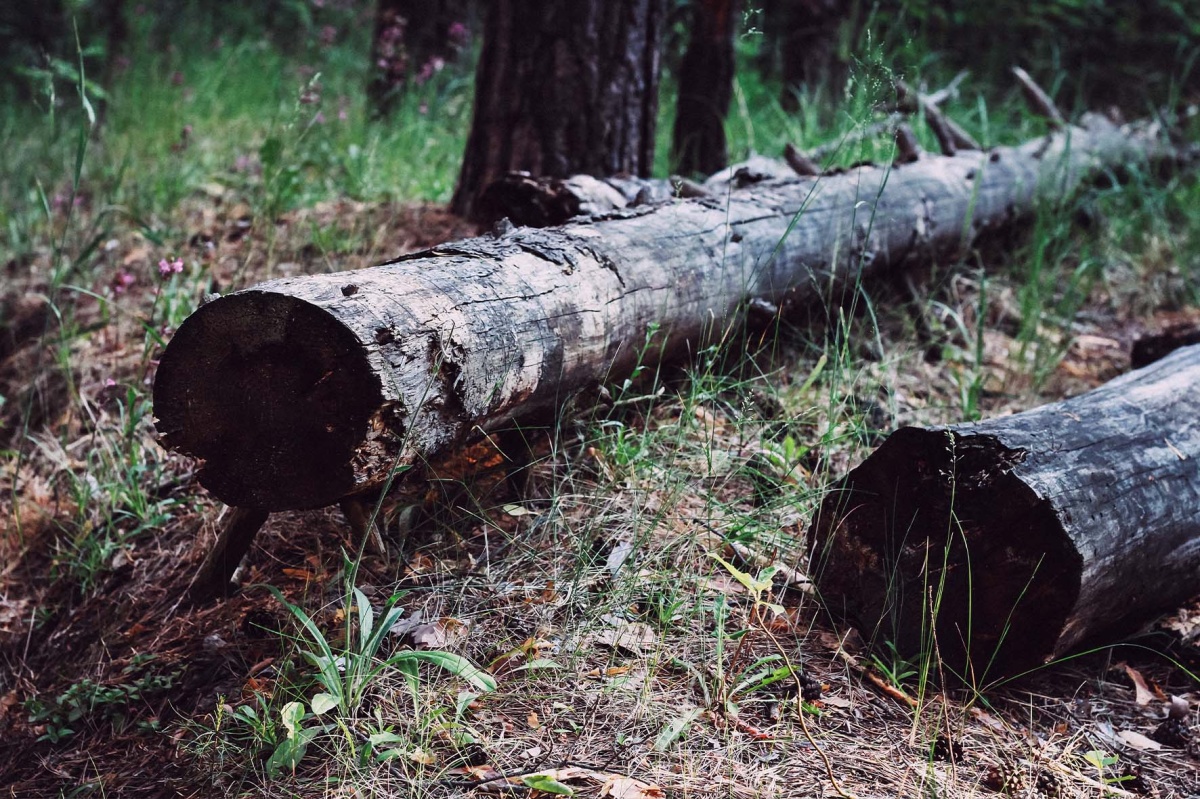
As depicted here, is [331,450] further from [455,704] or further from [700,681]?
[700,681]

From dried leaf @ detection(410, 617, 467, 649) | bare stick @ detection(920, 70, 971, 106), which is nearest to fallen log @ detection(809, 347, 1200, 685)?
dried leaf @ detection(410, 617, 467, 649)

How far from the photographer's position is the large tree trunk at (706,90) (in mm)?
4797

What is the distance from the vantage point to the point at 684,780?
1.70 metres

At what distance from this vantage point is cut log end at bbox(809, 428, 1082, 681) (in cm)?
200

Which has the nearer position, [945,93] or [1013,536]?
[1013,536]

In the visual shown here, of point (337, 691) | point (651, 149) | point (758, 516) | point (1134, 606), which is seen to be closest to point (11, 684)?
point (337, 691)

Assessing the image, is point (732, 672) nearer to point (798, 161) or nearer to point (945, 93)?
point (798, 161)

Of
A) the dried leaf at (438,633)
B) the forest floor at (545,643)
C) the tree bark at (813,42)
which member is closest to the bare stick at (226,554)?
the forest floor at (545,643)

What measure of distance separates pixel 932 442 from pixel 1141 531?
0.51 m

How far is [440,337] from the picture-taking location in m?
1.96

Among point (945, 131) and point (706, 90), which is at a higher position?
point (706, 90)

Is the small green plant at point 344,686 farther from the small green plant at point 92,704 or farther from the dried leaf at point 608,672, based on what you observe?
the small green plant at point 92,704

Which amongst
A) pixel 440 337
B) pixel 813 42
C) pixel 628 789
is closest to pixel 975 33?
pixel 813 42

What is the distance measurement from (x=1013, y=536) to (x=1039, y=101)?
4.46 m
